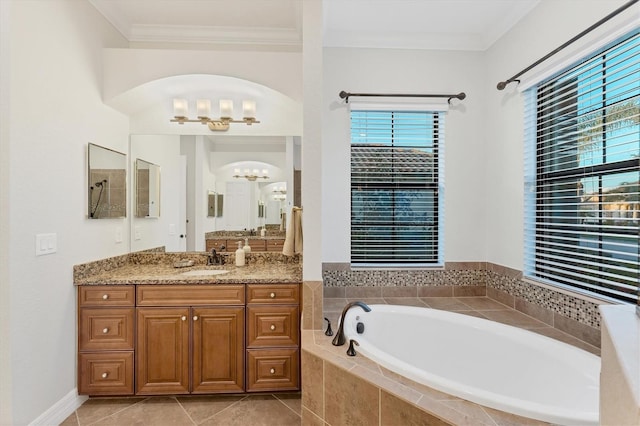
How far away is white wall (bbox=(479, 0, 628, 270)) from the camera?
2031 mm

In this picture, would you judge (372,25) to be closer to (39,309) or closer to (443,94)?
(443,94)

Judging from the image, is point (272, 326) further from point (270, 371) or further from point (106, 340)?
point (106, 340)

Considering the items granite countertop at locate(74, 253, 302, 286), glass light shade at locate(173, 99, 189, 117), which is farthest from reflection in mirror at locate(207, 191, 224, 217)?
glass light shade at locate(173, 99, 189, 117)

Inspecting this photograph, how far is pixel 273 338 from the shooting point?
86.7 inches

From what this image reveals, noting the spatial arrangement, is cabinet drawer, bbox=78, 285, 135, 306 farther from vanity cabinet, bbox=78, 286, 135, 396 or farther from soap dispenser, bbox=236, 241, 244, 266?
soap dispenser, bbox=236, 241, 244, 266

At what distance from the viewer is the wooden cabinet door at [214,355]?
218cm

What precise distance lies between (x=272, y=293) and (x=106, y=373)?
49.9 inches

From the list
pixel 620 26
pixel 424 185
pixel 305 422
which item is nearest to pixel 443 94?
pixel 424 185

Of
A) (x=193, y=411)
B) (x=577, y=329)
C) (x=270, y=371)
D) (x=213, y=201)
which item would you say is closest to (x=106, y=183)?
(x=213, y=201)

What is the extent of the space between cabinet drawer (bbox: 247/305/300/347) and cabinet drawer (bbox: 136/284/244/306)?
15 cm

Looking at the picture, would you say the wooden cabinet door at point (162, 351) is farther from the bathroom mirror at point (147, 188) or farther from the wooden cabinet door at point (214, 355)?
the bathroom mirror at point (147, 188)

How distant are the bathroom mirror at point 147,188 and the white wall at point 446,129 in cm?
152

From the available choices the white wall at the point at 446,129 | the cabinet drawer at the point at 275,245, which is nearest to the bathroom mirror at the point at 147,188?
the cabinet drawer at the point at 275,245

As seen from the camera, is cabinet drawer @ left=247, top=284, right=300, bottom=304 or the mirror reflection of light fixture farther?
the mirror reflection of light fixture
